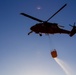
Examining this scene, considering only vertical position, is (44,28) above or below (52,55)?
above

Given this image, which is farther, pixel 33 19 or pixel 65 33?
pixel 65 33

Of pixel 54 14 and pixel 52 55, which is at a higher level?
pixel 54 14

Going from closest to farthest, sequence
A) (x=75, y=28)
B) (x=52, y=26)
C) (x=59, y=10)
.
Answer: (x=59, y=10) → (x=52, y=26) → (x=75, y=28)

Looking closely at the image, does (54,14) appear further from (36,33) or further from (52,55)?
(52,55)

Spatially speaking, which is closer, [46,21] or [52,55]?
[52,55]

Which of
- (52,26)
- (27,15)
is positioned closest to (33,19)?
(27,15)

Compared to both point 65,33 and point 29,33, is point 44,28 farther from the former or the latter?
point 65,33

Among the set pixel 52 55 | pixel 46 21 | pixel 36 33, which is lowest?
pixel 52 55

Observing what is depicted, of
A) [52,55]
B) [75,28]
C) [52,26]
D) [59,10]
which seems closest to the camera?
[52,55]

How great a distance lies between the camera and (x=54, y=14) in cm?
2908

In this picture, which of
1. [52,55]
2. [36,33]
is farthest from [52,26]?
[52,55]

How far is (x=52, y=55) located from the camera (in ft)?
77.1

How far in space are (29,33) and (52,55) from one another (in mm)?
7331

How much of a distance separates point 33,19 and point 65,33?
727 centimetres
